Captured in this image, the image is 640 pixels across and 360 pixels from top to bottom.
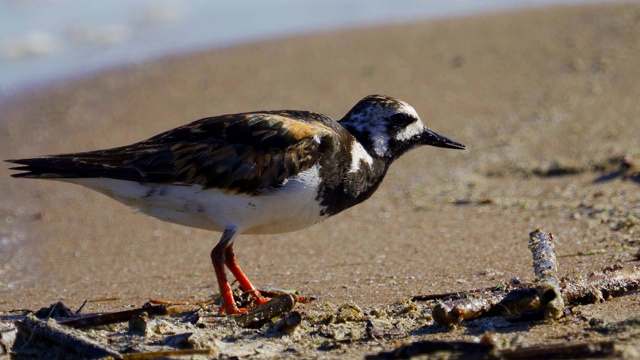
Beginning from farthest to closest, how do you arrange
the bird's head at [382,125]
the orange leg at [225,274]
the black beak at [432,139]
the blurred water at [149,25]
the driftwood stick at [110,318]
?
the blurred water at [149,25] < the black beak at [432,139] < the bird's head at [382,125] < the orange leg at [225,274] < the driftwood stick at [110,318]

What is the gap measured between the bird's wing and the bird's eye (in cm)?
38

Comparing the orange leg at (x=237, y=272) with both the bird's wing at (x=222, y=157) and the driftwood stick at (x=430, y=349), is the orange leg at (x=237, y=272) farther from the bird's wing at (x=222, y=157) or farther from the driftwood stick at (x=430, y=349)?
the driftwood stick at (x=430, y=349)

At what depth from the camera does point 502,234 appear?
480 centimetres

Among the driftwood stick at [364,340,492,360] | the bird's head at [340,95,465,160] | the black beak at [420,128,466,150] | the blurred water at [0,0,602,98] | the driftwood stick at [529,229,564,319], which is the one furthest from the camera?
the blurred water at [0,0,602,98]

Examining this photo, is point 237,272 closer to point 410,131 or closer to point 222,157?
point 222,157

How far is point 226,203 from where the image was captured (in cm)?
391

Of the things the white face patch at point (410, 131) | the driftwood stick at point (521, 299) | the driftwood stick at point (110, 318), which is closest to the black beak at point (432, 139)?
the white face patch at point (410, 131)

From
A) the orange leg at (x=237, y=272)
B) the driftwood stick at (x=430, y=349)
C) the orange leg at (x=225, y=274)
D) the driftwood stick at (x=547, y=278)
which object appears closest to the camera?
the driftwood stick at (x=430, y=349)

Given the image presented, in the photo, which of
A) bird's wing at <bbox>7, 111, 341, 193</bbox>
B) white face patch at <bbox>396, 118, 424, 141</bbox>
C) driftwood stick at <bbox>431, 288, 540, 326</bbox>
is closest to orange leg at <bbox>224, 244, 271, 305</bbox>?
bird's wing at <bbox>7, 111, 341, 193</bbox>

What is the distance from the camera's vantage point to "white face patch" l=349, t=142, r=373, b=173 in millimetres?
4035

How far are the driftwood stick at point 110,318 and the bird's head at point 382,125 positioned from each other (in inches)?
53.0

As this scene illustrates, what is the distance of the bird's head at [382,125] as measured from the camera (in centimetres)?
427

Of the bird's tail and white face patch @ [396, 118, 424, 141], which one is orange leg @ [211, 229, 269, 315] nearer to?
the bird's tail

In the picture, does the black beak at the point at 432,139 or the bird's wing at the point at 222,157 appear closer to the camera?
the bird's wing at the point at 222,157
